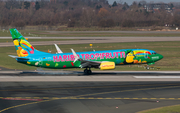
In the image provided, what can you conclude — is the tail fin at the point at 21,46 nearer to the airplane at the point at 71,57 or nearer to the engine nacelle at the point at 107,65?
the airplane at the point at 71,57

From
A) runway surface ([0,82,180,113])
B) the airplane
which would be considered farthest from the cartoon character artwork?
runway surface ([0,82,180,113])

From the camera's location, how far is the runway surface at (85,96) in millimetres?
29170

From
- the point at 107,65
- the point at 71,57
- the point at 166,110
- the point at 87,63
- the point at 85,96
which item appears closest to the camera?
the point at 166,110

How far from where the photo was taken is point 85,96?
3425 cm

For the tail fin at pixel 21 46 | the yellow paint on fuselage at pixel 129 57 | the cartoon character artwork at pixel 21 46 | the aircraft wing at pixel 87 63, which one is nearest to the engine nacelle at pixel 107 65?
the aircraft wing at pixel 87 63

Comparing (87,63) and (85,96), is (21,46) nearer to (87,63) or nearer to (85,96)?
(87,63)

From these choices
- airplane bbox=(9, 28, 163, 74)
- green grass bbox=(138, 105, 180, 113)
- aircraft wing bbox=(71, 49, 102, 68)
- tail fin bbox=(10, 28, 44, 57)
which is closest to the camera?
green grass bbox=(138, 105, 180, 113)

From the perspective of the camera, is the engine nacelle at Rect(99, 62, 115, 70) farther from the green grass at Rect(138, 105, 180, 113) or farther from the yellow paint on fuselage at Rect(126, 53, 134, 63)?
the green grass at Rect(138, 105, 180, 113)

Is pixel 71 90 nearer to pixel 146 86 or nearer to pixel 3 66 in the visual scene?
pixel 146 86

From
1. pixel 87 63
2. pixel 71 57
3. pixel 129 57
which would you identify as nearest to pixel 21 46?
pixel 71 57

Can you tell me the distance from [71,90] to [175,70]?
90.0 ft

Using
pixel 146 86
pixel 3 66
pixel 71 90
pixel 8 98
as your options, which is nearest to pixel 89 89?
pixel 71 90

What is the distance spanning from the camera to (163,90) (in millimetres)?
37656

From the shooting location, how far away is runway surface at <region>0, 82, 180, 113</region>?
2917 centimetres
